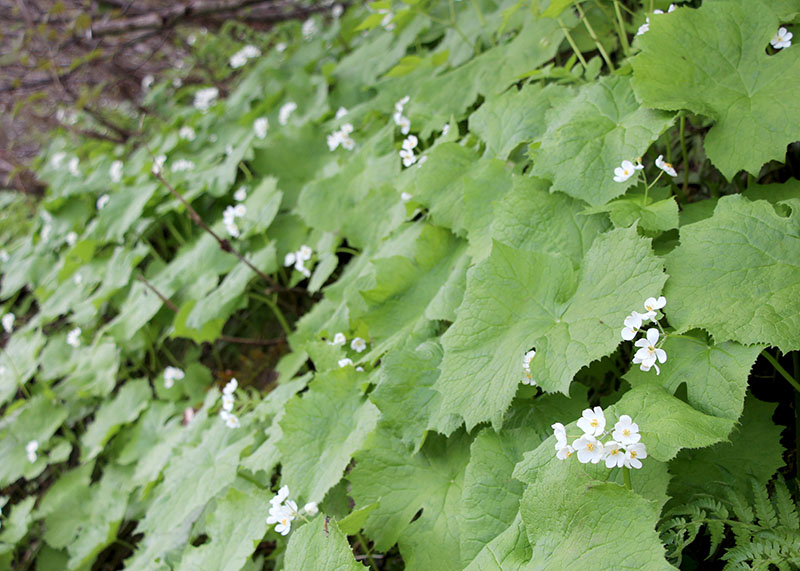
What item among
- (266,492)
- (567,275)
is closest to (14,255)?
(266,492)

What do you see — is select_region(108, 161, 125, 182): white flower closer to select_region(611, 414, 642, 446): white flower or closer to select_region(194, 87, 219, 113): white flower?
select_region(194, 87, 219, 113): white flower

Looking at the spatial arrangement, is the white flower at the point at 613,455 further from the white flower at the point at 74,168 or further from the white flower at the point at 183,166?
the white flower at the point at 74,168

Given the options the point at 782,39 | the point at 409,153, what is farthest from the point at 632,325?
the point at 409,153

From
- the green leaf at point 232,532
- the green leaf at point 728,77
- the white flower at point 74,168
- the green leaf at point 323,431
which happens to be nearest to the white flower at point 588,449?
the green leaf at point 323,431

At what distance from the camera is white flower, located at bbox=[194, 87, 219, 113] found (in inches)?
207

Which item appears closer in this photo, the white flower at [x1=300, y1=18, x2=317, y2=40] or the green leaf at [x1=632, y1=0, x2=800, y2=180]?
the green leaf at [x1=632, y1=0, x2=800, y2=180]

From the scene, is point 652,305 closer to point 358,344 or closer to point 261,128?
point 358,344

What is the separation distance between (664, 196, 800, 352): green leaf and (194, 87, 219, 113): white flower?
466 cm

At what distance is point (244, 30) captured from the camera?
17.0 ft

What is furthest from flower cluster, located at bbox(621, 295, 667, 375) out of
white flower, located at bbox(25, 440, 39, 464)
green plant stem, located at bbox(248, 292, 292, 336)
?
white flower, located at bbox(25, 440, 39, 464)

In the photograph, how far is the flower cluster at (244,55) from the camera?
5043 millimetres

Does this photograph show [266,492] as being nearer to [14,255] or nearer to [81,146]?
[14,255]

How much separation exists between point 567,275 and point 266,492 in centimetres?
116

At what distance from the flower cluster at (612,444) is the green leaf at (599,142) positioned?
0.70 m
